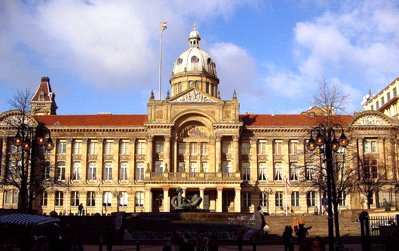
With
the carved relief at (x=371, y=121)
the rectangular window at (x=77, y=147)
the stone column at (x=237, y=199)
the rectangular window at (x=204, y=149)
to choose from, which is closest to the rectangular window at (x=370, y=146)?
the carved relief at (x=371, y=121)

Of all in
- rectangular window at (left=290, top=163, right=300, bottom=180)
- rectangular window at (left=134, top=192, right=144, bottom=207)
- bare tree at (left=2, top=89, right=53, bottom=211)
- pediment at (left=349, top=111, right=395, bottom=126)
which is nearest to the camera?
bare tree at (left=2, top=89, right=53, bottom=211)

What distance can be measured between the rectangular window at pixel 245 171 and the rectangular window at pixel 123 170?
1662 centimetres

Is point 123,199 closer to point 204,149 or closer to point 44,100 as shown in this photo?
point 204,149

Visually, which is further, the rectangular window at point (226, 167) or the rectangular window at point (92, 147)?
the rectangular window at point (92, 147)

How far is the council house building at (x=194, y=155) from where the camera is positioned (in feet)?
239

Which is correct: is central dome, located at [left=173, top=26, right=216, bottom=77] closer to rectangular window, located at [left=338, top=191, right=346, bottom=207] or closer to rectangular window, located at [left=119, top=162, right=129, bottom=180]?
rectangular window, located at [left=119, top=162, right=129, bottom=180]

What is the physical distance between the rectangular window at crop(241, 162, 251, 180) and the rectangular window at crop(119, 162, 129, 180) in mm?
16616

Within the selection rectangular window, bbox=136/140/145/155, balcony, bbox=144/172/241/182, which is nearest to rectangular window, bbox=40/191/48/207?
rectangular window, bbox=136/140/145/155

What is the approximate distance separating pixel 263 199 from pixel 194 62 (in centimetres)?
2784

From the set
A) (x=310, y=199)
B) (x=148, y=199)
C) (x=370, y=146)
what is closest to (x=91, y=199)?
(x=148, y=199)

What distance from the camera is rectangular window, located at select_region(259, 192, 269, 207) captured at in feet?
241

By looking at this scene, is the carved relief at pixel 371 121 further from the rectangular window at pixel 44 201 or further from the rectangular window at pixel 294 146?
the rectangular window at pixel 44 201

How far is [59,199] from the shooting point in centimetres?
7506

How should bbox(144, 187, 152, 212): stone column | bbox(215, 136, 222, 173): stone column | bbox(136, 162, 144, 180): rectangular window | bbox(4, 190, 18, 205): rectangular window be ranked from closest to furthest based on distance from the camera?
bbox(144, 187, 152, 212): stone column → bbox(215, 136, 222, 173): stone column → bbox(4, 190, 18, 205): rectangular window → bbox(136, 162, 144, 180): rectangular window
